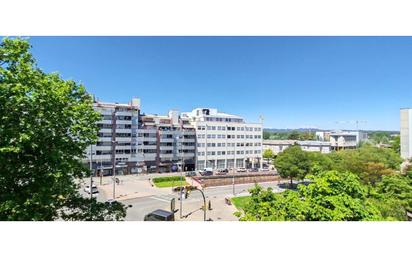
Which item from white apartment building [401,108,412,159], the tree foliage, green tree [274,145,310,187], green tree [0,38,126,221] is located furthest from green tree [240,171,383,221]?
the tree foliage

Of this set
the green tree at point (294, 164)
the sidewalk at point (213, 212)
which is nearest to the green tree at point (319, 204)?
the sidewalk at point (213, 212)

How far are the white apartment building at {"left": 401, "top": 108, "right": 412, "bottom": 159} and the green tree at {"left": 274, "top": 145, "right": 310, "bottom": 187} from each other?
4.34 m

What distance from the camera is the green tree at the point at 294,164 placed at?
1405 centimetres

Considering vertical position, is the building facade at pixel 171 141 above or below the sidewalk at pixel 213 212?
above

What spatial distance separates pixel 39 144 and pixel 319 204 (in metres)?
3.66

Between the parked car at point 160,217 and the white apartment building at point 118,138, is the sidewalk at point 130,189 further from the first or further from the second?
the parked car at point 160,217

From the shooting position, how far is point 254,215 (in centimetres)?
387

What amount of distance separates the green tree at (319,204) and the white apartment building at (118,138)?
1284 centimetres

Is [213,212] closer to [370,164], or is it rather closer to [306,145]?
[370,164]

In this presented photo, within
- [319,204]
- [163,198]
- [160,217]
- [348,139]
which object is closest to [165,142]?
[163,198]

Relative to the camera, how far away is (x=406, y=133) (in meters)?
12.2

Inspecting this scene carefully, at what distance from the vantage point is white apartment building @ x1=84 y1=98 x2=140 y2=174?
1566cm

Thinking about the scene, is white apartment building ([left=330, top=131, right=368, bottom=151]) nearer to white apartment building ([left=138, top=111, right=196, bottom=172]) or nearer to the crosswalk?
white apartment building ([left=138, top=111, right=196, bottom=172])

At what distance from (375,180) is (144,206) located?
372 inches
